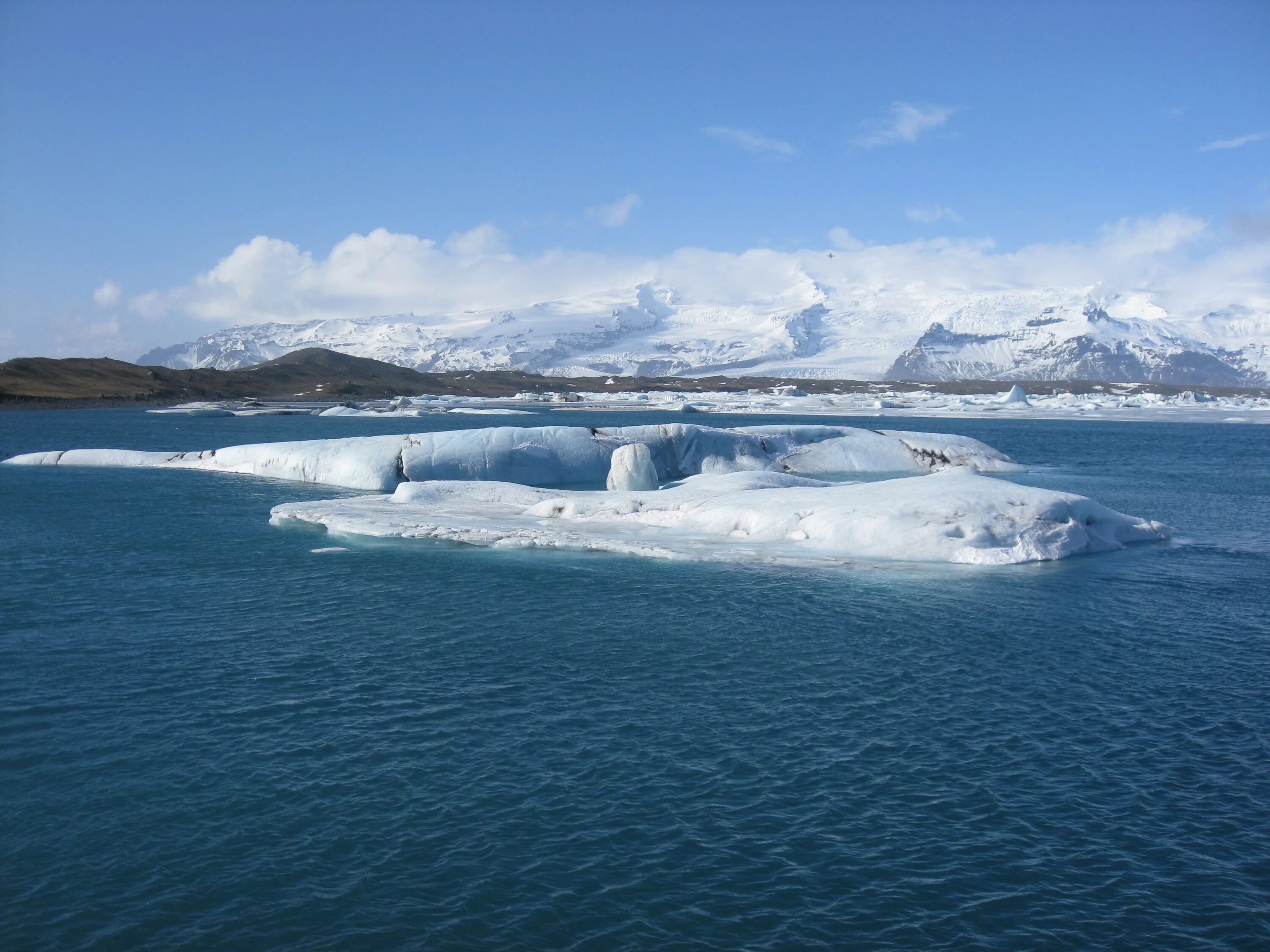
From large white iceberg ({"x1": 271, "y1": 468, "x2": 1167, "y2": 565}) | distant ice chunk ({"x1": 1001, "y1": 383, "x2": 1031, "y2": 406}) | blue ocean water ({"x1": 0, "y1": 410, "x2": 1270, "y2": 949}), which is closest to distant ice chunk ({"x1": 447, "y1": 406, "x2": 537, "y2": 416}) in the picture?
large white iceberg ({"x1": 271, "y1": 468, "x2": 1167, "y2": 565})

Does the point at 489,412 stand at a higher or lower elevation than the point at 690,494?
higher

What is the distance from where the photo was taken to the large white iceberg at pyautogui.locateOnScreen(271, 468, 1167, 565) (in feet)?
64.6

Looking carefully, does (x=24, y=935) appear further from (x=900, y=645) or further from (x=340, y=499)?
(x=340, y=499)

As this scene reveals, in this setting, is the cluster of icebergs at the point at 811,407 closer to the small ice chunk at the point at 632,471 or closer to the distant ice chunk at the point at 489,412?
the distant ice chunk at the point at 489,412

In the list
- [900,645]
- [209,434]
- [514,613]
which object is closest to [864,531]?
[900,645]

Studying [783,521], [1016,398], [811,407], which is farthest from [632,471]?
[1016,398]

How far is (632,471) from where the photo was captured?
2877 centimetres

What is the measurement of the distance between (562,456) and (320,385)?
4102 inches

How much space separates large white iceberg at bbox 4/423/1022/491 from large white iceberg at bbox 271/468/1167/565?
568 cm

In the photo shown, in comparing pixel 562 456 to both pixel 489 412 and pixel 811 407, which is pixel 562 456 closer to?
pixel 489 412

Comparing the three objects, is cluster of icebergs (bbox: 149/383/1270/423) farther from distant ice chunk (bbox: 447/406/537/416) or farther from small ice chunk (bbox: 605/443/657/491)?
small ice chunk (bbox: 605/443/657/491)

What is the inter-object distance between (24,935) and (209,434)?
54.9 metres

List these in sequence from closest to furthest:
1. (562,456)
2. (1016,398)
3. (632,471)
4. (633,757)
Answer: (633,757)
(632,471)
(562,456)
(1016,398)

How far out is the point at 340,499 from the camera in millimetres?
27406
